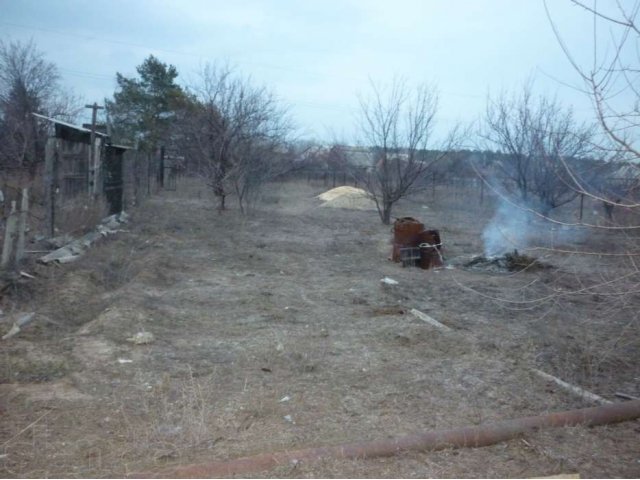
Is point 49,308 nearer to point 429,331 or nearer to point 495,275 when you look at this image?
point 429,331

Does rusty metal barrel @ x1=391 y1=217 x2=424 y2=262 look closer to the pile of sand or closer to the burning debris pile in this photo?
the burning debris pile

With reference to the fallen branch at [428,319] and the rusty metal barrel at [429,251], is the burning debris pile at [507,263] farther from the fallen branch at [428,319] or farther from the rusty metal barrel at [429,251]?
the fallen branch at [428,319]

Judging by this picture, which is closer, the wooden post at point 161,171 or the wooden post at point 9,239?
the wooden post at point 9,239

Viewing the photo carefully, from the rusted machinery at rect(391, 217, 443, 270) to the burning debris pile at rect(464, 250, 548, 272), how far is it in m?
0.76

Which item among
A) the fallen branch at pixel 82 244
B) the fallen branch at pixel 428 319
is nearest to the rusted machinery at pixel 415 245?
the fallen branch at pixel 428 319

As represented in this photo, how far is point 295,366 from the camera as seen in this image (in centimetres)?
515

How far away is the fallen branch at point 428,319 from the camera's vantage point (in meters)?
6.36

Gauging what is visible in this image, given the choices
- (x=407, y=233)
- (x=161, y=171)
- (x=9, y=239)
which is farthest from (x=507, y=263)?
(x=161, y=171)

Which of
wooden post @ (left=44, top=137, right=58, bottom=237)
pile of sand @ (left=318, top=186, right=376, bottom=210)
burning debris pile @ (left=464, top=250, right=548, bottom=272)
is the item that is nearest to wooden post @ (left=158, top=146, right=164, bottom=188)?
pile of sand @ (left=318, top=186, right=376, bottom=210)

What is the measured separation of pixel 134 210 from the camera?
17422 mm

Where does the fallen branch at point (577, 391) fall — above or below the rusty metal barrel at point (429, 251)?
below

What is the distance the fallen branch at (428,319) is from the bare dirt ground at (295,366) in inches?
6.3

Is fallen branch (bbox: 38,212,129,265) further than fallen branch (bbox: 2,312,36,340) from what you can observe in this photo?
Yes

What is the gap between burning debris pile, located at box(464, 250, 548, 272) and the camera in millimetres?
10328
